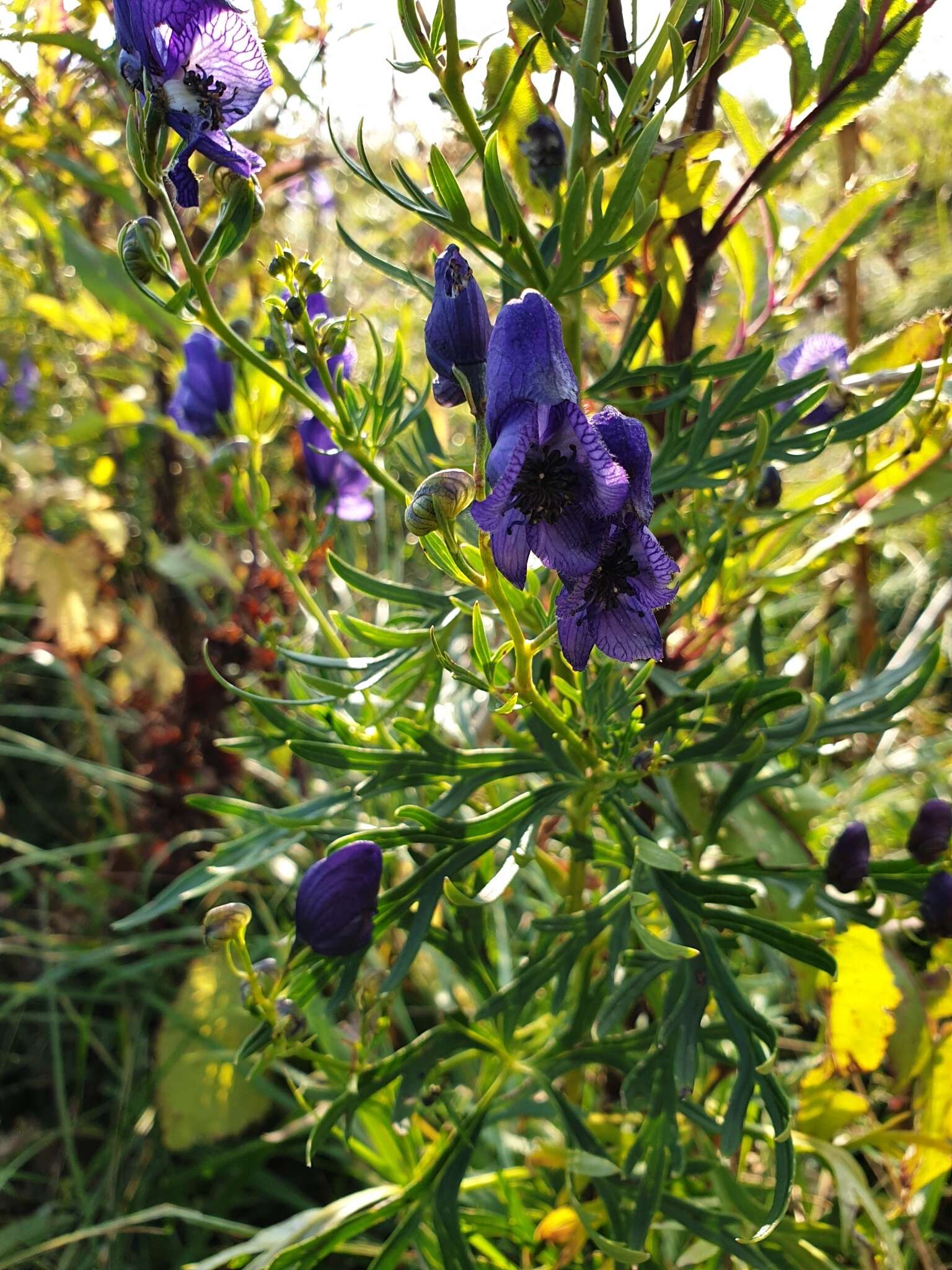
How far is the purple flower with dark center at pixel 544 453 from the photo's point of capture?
0.50 metres

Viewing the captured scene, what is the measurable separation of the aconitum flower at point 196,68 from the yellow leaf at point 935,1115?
0.94 m

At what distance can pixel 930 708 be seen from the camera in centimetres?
204

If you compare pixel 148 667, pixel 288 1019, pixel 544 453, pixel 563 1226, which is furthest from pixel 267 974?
pixel 148 667

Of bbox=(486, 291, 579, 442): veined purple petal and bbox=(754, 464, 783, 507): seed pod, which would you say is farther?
bbox=(754, 464, 783, 507): seed pod

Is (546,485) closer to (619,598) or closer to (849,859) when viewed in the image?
(619,598)

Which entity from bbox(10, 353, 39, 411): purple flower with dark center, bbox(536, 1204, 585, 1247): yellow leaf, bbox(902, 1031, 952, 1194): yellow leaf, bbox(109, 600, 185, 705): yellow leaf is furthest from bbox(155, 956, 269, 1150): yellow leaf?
bbox(10, 353, 39, 411): purple flower with dark center

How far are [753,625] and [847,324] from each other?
75 cm

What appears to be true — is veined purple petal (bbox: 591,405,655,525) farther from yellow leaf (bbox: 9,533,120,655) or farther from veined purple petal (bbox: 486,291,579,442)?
yellow leaf (bbox: 9,533,120,655)

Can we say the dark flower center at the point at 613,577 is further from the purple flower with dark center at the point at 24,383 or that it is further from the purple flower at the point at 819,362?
the purple flower with dark center at the point at 24,383

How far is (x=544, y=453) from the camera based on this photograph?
0.52 meters

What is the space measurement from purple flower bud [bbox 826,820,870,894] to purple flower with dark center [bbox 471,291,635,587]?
36cm

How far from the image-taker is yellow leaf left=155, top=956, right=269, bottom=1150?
1.30 meters

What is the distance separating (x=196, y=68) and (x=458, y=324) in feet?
0.80

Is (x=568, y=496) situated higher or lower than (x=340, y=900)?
higher
